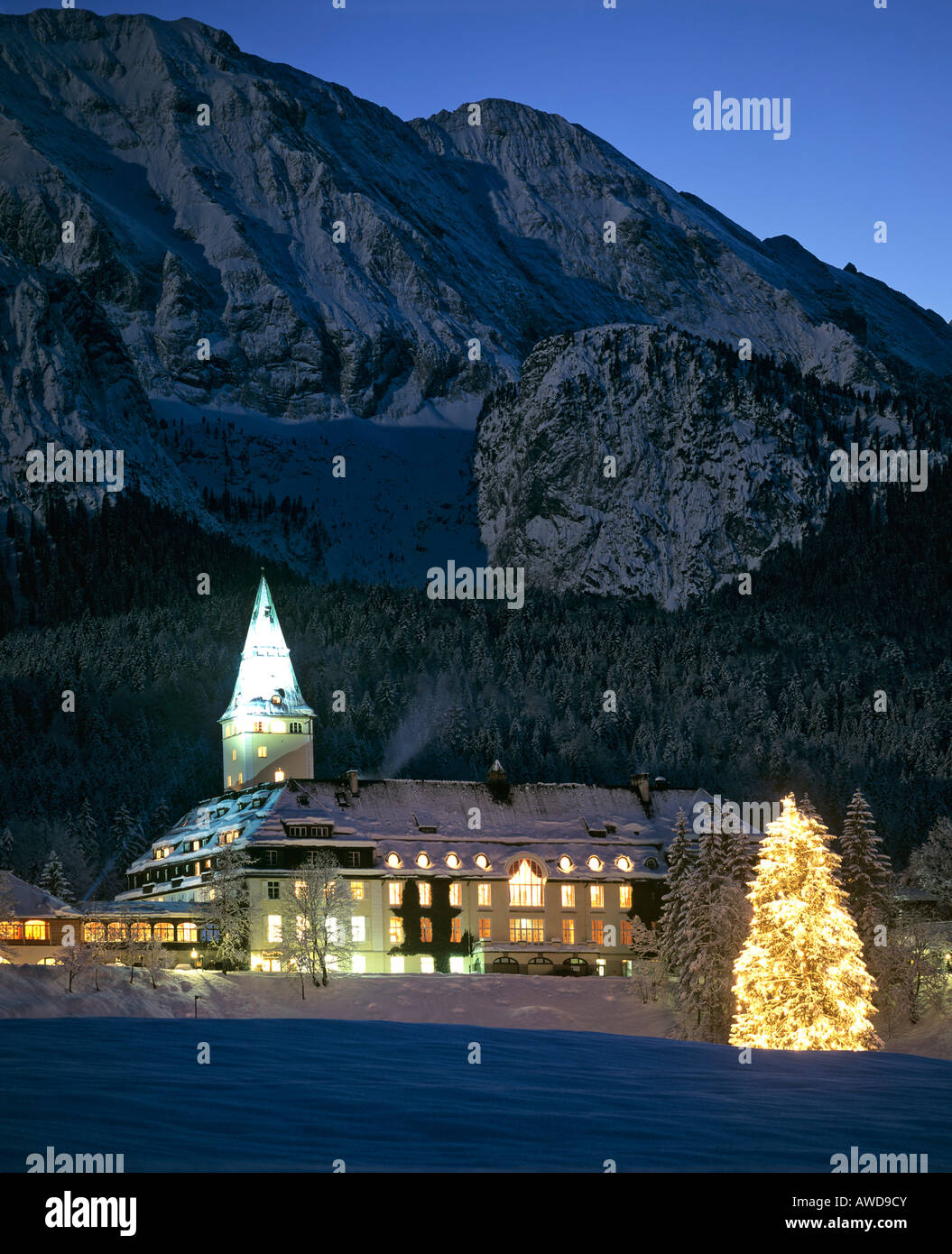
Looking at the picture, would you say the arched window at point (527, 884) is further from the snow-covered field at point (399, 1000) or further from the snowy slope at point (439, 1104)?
the snowy slope at point (439, 1104)

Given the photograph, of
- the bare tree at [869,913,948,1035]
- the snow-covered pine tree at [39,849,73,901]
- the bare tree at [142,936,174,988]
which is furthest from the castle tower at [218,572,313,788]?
the bare tree at [869,913,948,1035]

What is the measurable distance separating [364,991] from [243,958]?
1193 cm

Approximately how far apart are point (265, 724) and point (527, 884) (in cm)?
3667

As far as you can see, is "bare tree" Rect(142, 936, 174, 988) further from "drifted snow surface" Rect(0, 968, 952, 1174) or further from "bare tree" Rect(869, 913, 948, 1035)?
"bare tree" Rect(869, 913, 948, 1035)

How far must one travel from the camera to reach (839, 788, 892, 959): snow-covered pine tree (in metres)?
93.2

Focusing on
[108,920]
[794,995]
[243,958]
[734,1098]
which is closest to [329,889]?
[243,958]

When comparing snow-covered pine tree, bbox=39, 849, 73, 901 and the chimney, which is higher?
the chimney

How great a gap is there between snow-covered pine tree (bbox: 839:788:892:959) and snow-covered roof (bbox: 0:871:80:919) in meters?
40.7

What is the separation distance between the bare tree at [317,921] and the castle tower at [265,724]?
36826 mm

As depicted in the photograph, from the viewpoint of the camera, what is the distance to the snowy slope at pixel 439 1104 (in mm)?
42906

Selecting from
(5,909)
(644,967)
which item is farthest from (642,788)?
(5,909)

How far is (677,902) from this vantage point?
99.1 metres

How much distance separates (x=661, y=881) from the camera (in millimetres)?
116062

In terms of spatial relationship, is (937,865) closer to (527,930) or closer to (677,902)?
(527,930)
